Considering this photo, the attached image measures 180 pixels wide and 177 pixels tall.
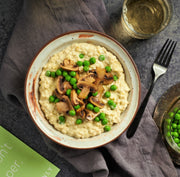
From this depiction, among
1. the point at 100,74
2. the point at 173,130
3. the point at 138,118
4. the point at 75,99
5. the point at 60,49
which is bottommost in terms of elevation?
the point at 173,130

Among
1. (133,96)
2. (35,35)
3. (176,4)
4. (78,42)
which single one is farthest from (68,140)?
(176,4)

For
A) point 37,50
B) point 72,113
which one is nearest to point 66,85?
point 72,113

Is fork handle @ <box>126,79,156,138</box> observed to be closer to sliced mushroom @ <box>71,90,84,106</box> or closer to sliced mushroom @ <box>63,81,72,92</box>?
sliced mushroom @ <box>71,90,84,106</box>

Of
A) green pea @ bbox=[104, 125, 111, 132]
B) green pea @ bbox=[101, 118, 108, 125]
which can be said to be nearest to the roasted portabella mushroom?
green pea @ bbox=[101, 118, 108, 125]

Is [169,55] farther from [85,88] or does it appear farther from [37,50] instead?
[37,50]

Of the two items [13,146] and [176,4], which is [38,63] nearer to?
[13,146]

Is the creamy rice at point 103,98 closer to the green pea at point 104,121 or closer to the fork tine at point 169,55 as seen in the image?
the green pea at point 104,121
